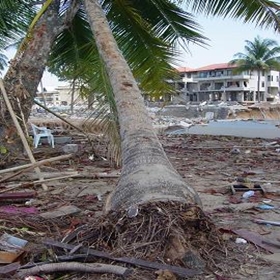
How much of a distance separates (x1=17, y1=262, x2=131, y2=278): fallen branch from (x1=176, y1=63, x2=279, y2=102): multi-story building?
72.9 metres

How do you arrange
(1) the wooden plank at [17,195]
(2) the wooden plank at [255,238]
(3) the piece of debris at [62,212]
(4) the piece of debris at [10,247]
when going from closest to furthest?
1. (4) the piece of debris at [10,247]
2. (2) the wooden plank at [255,238]
3. (3) the piece of debris at [62,212]
4. (1) the wooden plank at [17,195]

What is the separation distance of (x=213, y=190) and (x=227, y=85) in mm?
74434

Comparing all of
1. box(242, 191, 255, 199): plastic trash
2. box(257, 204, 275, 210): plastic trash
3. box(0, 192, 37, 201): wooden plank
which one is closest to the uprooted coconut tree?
box(257, 204, 275, 210): plastic trash

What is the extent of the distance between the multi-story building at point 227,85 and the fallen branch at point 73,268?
239 ft

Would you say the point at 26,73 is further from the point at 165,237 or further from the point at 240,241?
the point at 165,237

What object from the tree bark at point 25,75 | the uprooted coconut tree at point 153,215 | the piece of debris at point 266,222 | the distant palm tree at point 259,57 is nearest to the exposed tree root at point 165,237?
the uprooted coconut tree at point 153,215

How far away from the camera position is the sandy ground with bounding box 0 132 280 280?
4207mm

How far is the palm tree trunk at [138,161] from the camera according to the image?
339 cm

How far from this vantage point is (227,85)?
7888 centimetres

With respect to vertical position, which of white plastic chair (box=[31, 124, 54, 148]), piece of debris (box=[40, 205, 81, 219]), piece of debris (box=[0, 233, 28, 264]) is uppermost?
piece of debris (box=[0, 233, 28, 264])

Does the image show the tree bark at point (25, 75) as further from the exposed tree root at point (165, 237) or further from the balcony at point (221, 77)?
the balcony at point (221, 77)

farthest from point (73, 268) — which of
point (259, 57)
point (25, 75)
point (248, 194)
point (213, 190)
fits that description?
point (259, 57)

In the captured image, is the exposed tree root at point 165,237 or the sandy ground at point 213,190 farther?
the sandy ground at point 213,190

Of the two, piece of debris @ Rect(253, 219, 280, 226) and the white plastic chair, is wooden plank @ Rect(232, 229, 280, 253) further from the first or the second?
the white plastic chair
